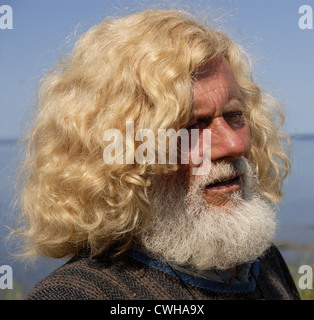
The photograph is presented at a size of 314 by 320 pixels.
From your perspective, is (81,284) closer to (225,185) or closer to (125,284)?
(125,284)

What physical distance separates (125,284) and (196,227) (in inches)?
16.3

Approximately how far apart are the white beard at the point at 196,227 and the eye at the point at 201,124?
0.62 ft

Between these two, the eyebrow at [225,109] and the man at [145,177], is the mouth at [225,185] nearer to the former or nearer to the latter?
the man at [145,177]

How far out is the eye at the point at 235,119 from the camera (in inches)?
87.9

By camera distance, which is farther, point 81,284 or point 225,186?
point 225,186

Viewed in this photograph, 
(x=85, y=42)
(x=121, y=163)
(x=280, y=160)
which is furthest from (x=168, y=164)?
(x=280, y=160)

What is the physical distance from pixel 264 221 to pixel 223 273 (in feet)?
1.13

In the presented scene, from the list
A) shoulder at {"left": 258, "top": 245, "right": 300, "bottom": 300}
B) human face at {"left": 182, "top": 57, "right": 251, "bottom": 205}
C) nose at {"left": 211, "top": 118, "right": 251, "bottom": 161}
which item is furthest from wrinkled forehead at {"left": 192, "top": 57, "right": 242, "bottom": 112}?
shoulder at {"left": 258, "top": 245, "right": 300, "bottom": 300}

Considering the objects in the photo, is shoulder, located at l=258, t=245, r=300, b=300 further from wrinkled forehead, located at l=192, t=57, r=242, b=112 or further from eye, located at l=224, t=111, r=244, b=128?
wrinkled forehead, located at l=192, t=57, r=242, b=112

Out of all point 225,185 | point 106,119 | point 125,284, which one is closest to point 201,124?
point 225,185

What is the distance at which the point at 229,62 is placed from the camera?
2426mm

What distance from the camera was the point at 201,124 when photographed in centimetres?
210
